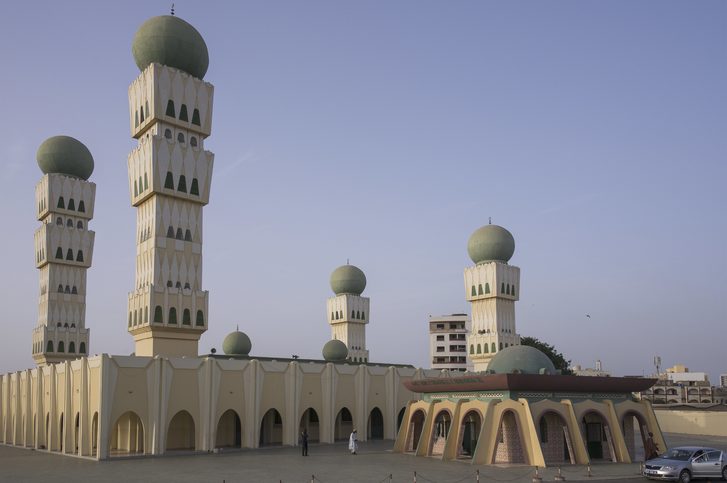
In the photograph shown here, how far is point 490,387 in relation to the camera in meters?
32.3

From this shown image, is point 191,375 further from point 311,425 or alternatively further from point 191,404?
point 311,425

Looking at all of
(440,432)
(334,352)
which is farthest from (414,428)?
(334,352)

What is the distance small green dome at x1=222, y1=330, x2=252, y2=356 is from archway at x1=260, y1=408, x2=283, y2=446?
30.6 feet

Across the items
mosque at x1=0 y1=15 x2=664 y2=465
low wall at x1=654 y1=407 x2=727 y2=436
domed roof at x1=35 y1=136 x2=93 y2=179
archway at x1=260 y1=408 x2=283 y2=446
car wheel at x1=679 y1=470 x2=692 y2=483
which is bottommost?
low wall at x1=654 y1=407 x2=727 y2=436

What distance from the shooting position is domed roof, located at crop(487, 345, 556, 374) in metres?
34.2

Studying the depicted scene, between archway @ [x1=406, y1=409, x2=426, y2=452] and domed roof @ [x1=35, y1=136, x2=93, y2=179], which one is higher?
domed roof @ [x1=35, y1=136, x2=93, y2=179]

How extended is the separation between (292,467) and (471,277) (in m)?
35.9

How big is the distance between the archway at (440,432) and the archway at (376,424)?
14.1 meters

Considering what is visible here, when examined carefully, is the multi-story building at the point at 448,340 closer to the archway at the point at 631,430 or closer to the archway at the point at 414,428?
the archway at the point at 414,428

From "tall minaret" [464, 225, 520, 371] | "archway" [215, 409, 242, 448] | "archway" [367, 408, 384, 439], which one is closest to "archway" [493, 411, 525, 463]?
"archway" [215, 409, 242, 448]

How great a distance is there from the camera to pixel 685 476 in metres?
24.8

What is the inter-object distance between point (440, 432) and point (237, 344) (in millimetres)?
22422

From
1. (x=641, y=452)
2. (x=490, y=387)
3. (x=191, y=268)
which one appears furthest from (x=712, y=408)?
(x=191, y=268)

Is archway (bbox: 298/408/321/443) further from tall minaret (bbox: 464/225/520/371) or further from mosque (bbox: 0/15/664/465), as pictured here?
tall minaret (bbox: 464/225/520/371)
